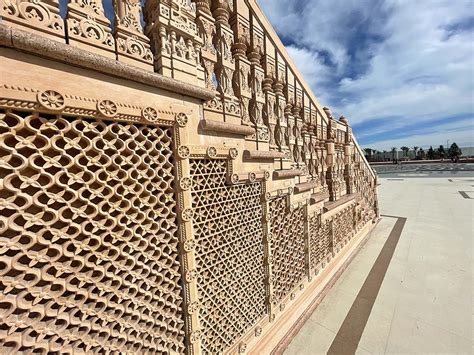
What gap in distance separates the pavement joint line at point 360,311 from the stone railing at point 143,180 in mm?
713

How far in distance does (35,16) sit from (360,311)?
218 inches

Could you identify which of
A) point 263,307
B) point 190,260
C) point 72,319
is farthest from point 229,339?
point 72,319

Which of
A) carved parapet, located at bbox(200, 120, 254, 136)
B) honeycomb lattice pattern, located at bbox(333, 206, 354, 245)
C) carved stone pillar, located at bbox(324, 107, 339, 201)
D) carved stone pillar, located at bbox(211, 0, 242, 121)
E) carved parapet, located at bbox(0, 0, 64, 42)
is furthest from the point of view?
honeycomb lattice pattern, located at bbox(333, 206, 354, 245)

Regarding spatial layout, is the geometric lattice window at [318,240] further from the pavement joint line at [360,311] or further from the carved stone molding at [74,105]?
Answer: the carved stone molding at [74,105]

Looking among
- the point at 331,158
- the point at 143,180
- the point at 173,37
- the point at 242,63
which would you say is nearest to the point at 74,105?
the point at 143,180

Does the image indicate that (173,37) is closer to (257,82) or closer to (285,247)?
(257,82)

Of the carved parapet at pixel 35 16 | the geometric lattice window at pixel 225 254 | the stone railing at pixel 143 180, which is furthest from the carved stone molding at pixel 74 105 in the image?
the geometric lattice window at pixel 225 254

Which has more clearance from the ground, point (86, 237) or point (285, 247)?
point (86, 237)

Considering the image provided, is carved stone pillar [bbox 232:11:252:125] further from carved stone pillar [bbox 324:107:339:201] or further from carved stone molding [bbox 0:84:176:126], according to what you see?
carved stone pillar [bbox 324:107:339:201]

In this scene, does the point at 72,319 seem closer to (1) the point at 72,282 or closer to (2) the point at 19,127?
(1) the point at 72,282

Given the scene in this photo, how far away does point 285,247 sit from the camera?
339 cm

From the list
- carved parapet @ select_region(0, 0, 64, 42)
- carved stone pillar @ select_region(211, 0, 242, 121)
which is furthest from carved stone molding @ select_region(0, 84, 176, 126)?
carved stone pillar @ select_region(211, 0, 242, 121)

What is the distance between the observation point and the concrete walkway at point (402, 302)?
9.95ft

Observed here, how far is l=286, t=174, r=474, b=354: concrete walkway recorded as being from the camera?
9.95 ft
